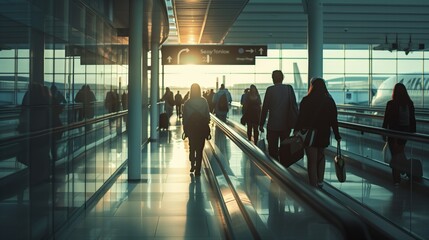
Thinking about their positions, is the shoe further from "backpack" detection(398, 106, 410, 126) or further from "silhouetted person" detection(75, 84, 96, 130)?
"silhouetted person" detection(75, 84, 96, 130)

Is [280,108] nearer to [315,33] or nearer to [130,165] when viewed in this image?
[315,33]

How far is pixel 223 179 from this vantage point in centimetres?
895

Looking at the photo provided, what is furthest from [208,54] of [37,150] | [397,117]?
[37,150]

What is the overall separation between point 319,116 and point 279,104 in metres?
1.00

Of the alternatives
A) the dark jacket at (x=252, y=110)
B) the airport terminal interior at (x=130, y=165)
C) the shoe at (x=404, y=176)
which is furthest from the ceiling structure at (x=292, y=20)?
the shoe at (x=404, y=176)

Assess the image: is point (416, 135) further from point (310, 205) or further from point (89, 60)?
point (89, 60)

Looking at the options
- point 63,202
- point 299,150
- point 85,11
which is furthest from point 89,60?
point 299,150

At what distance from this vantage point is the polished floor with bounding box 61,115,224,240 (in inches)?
245

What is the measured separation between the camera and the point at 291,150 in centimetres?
751

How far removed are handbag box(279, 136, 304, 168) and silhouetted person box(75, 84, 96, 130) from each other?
2.80 metres

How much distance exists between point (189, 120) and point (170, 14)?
804 centimetres

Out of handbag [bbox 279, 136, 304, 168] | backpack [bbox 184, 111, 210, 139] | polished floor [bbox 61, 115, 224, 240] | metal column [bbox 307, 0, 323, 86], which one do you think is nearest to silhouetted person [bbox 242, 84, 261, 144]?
polished floor [bbox 61, 115, 224, 240]

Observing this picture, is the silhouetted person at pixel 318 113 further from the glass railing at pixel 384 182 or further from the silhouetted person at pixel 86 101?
the silhouetted person at pixel 86 101

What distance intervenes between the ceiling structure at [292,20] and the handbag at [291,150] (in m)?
6.30
